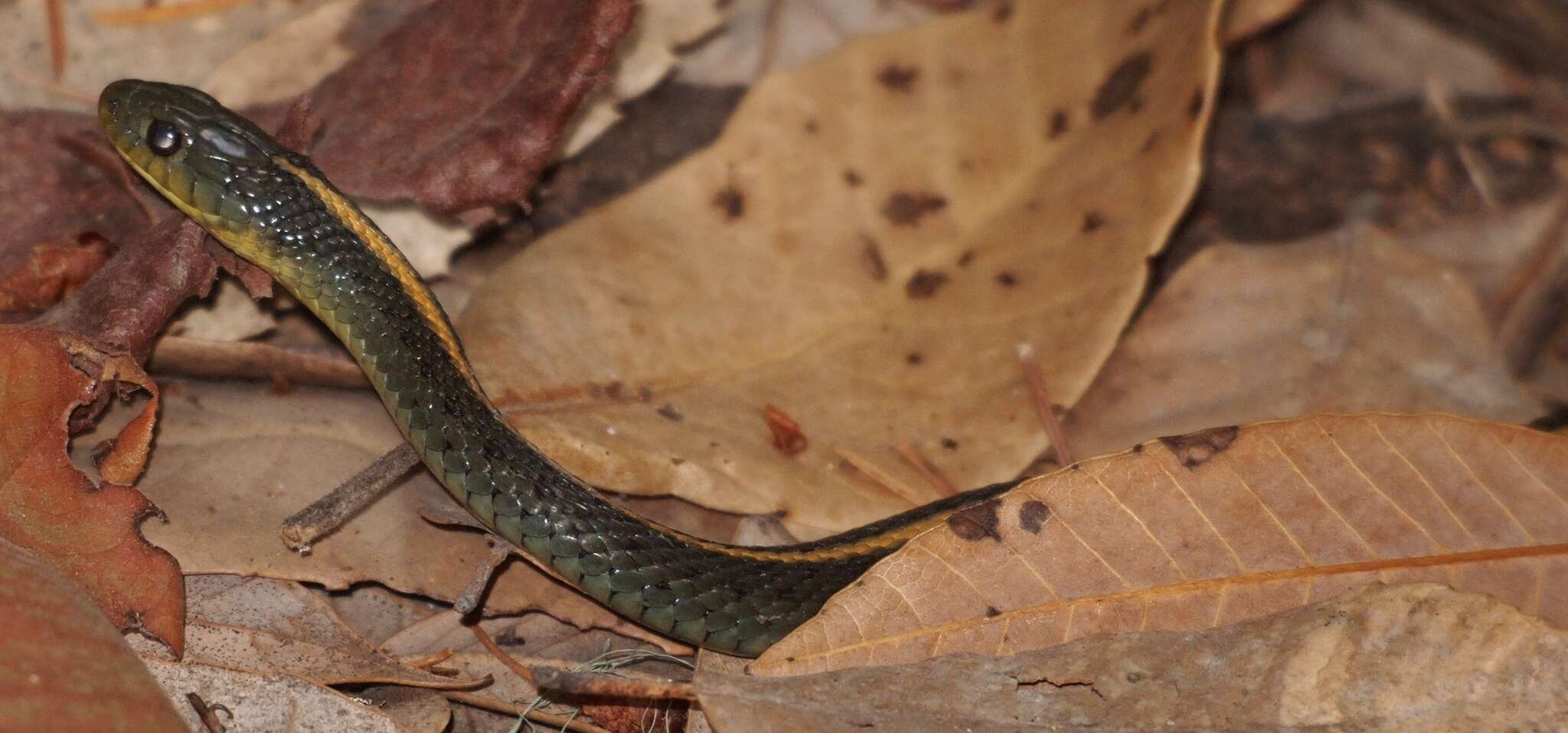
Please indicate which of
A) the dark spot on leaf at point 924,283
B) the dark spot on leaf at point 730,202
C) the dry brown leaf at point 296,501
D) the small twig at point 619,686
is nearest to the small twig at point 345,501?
the dry brown leaf at point 296,501

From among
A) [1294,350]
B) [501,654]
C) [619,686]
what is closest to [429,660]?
[501,654]

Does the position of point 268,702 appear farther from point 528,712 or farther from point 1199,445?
point 1199,445

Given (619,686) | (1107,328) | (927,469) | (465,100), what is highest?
(465,100)

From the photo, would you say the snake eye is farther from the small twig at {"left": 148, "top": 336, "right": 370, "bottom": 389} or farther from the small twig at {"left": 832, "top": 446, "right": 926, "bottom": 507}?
the small twig at {"left": 832, "top": 446, "right": 926, "bottom": 507}

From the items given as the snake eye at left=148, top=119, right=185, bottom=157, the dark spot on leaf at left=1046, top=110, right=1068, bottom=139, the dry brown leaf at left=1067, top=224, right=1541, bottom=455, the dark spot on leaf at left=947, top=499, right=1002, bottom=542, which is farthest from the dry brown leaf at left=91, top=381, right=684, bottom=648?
the dark spot on leaf at left=1046, top=110, right=1068, bottom=139

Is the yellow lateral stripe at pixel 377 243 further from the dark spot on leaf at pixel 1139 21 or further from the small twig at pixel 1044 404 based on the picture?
the dark spot on leaf at pixel 1139 21

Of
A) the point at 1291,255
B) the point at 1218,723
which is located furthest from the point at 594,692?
the point at 1291,255

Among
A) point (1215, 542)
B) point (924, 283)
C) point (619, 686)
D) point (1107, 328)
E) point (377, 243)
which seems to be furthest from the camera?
point (924, 283)

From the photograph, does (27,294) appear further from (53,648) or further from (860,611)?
(860,611)
